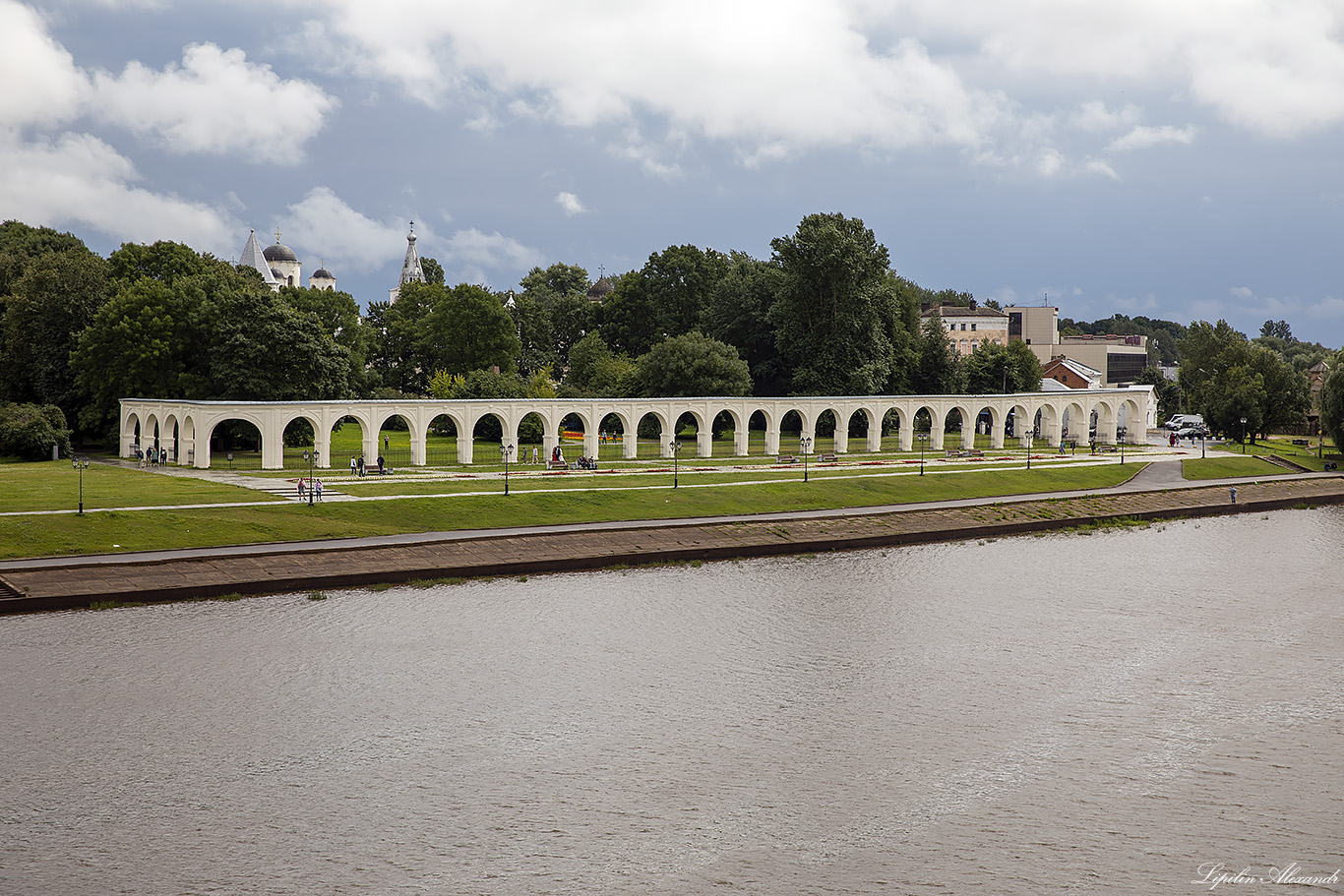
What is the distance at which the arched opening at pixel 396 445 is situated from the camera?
64562mm

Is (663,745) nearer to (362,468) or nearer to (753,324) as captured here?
(362,468)

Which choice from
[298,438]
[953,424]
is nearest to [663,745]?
[298,438]

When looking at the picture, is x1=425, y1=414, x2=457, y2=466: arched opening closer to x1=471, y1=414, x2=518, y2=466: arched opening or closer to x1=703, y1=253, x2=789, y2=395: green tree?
x1=471, y1=414, x2=518, y2=466: arched opening

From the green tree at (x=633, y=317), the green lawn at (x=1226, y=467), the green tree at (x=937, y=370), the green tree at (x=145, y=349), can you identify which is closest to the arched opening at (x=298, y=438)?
the green tree at (x=145, y=349)

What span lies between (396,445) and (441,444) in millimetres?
3348

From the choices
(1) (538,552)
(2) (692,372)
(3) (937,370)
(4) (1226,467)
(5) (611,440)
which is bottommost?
(1) (538,552)

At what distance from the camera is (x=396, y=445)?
7806 centimetres

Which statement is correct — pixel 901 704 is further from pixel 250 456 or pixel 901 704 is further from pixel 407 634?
pixel 250 456

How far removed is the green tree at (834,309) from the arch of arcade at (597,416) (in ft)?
13.0

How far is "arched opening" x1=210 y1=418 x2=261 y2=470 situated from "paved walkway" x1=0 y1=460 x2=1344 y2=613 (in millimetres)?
23478

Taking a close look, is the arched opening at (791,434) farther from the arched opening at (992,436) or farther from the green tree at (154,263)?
the green tree at (154,263)

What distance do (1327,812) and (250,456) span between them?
2168 inches

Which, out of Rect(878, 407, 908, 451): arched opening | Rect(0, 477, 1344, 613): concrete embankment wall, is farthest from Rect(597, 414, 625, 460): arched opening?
Rect(0, 477, 1344, 613): concrete embankment wall

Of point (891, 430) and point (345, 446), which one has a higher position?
point (891, 430)
